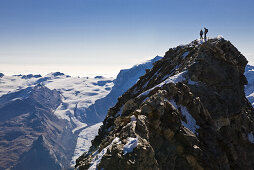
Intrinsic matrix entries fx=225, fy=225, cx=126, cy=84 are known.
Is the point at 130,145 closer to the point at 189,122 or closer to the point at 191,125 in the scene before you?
the point at 191,125

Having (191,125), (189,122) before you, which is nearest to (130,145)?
(191,125)

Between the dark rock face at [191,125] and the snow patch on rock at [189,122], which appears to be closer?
the dark rock face at [191,125]

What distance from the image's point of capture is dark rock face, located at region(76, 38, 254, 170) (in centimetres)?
2676

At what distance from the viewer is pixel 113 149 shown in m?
25.9

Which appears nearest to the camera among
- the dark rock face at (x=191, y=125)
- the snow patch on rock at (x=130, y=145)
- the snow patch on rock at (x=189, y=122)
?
the snow patch on rock at (x=130, y=145)

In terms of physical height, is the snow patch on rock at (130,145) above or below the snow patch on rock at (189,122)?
above

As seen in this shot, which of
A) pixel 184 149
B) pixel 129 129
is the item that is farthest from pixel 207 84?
pixel 129 129

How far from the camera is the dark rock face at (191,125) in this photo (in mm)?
26759

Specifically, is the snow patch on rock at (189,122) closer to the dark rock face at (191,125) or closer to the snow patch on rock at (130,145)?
the dark rock face at (191,125)

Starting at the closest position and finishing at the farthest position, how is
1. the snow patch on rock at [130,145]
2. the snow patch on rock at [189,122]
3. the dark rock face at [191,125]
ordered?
1. the snow patch on rock at [130,145]
2. the dark rock face at [191,125]
3. the snow patch on rock at [189,122]

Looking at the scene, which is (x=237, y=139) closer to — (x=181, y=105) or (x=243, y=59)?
(x=181, y=105)

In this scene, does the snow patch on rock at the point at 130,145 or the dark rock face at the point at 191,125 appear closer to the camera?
the snow patch on rock at the point at 130,145

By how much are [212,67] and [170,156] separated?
34163 mm

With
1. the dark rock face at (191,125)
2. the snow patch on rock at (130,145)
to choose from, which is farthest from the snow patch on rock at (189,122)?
the snow patch on rock at (130,145)
